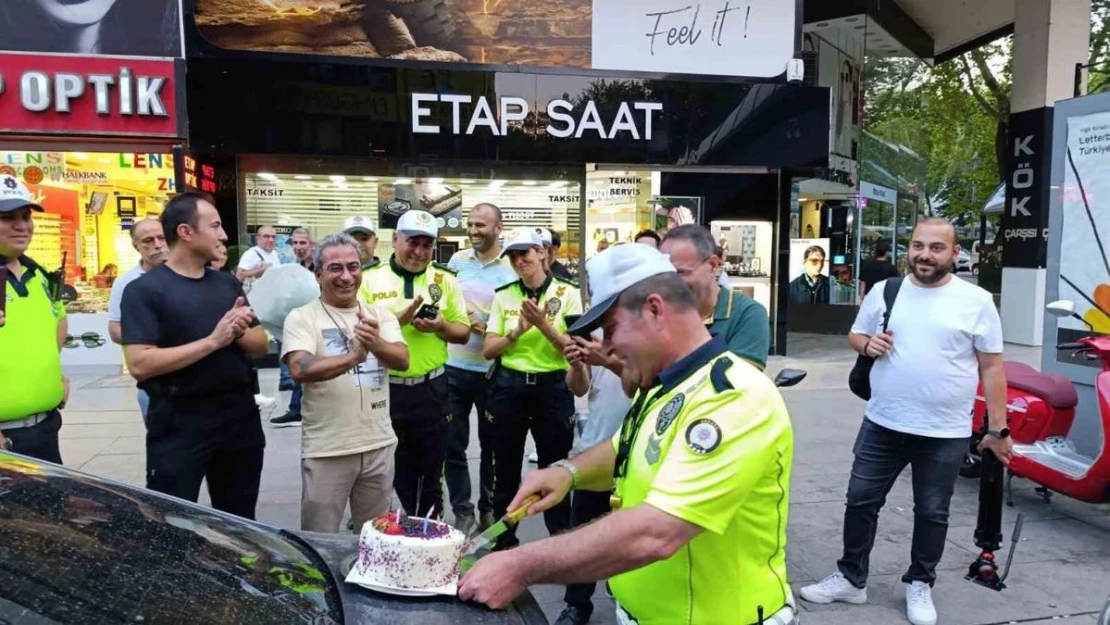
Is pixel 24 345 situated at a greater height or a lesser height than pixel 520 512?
greater

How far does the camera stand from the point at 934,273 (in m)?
3.54

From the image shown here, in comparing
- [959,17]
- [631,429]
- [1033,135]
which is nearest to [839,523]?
[631,429]

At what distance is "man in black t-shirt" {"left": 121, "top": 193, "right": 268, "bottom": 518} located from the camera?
3.04 m

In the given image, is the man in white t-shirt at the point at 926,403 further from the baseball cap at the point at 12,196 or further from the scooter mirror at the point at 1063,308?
the baseball cap at the point at 12,196

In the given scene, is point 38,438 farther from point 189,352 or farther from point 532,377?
point 532,377

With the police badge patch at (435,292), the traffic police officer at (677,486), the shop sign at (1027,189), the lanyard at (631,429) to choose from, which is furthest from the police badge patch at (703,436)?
the shop sign at (1027,189)

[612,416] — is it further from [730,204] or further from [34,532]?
[730,204]

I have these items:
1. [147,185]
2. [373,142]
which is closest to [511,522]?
[373,142]

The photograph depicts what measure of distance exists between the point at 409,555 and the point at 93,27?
903cm

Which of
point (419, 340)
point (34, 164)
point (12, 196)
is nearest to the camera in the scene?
point (12, 196)

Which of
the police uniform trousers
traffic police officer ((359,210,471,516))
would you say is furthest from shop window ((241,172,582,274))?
the police uniform trousers

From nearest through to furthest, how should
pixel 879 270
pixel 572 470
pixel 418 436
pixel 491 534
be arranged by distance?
pixel 491 534 < pixel 572 470 < pixel 418 436 < pixel 879 270

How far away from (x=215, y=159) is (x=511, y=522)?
29.3ft

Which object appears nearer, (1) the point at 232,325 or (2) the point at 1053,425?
(1) the point at 232,325
